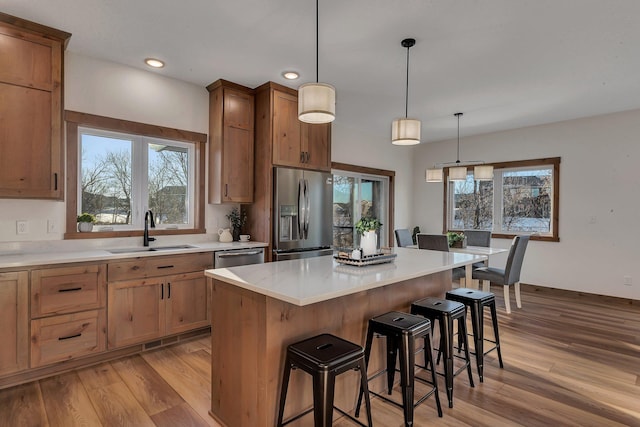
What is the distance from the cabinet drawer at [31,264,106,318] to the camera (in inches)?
99.2

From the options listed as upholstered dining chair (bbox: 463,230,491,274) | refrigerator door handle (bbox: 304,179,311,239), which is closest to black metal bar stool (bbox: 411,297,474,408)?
refrigerator door handle (bbox: 304,179,311,239)

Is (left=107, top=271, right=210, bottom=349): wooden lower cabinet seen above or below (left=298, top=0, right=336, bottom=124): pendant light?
below

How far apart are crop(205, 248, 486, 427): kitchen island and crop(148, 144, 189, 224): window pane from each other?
200 centimetres

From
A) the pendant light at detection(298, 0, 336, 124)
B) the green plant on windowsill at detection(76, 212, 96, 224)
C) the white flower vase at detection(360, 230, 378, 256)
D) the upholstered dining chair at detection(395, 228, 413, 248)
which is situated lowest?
the upholstered dining chair at detection(395, 228, 413, 248)

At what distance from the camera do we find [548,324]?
392cm

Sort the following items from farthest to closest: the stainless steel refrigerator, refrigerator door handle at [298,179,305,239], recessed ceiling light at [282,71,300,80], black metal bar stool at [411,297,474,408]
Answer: refrigerator door handle at [298,179,305,239] < the stainless steel refrigerator < recessed ceiling light at [282,71,300,80] < black metal bar stool at [411,297,474,408]

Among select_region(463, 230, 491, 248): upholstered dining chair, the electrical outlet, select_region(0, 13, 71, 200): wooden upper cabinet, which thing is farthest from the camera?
select_region(463, 230, 491, 248): upholstered dining chair

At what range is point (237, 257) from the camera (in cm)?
363

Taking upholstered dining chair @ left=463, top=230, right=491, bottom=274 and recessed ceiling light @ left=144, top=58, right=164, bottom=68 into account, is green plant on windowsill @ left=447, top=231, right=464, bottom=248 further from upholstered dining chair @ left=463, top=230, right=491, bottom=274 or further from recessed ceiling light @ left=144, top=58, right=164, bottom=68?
recessed ceiling light @ left=144, top=58, right=164, bottom=68

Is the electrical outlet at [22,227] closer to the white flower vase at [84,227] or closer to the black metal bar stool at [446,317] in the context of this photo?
the white flower vase at [84,227]

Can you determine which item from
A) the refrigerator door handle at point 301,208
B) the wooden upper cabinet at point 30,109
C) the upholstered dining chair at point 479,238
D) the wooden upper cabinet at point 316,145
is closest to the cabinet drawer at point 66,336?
the wooden upper cabinet at point 30,109

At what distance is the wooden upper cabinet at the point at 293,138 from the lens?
3.96 metres

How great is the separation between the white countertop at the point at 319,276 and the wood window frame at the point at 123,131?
6.08 ft

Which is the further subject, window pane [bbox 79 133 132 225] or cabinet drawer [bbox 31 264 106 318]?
window pane [bbox 79 133 132 225]
